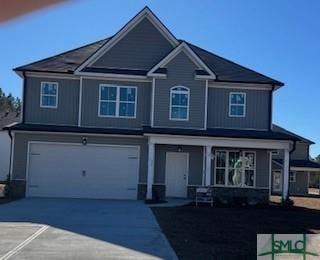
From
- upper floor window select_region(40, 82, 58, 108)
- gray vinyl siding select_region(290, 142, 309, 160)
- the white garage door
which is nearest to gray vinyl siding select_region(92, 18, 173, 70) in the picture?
upper floor window select_region(40, 82, 58, 108)

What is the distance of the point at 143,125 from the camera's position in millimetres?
27328

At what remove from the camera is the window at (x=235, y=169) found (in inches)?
1099

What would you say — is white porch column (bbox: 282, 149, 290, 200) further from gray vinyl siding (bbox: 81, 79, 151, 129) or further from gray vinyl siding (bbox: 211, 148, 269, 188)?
gray vinyl siding (bbox: 81, 79, 151, 129)

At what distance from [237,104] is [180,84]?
10.4ft

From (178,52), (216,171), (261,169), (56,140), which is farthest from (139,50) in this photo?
(261,169)

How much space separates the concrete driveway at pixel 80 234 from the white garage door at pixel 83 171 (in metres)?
6.93

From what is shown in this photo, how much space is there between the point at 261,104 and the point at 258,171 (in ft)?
11.2

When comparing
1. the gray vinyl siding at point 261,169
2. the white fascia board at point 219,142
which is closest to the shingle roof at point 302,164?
the gray vinyl siding at point 261,169

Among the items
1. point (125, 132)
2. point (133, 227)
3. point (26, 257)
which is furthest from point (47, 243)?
point (125, 132)

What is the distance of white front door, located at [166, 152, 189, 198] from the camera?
2756 centimetres

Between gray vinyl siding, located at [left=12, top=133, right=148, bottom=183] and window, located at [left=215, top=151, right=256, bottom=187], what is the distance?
3969mm

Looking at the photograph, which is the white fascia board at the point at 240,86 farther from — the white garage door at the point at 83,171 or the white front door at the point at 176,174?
the white garage door at the point at 83,171

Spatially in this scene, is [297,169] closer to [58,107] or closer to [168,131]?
[168,131]

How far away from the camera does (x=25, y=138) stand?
86.4 ft
